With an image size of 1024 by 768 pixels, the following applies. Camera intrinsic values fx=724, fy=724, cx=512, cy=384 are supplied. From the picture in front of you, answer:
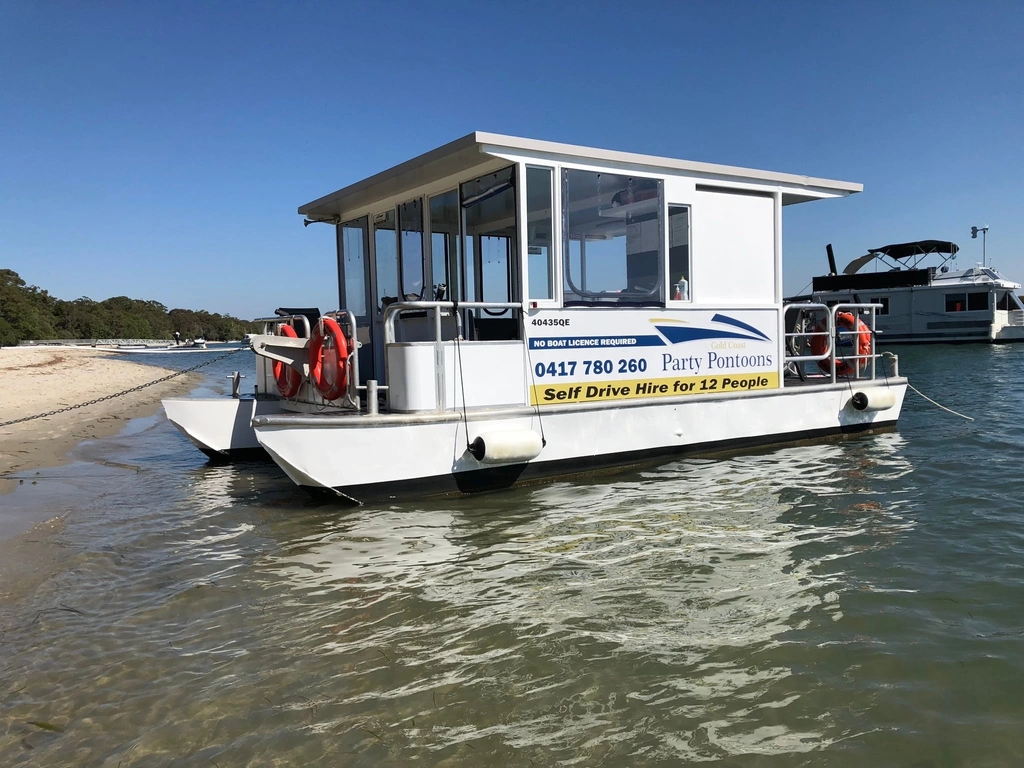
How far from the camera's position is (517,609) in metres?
4.03

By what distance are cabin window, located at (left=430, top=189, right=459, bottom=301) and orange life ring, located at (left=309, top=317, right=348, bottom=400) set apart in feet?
4.77

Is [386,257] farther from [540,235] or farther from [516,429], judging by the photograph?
[516,429]

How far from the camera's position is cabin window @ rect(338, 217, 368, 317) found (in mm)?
9086

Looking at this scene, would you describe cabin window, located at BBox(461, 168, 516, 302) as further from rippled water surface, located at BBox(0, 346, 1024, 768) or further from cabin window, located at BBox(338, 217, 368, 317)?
rippled water surface, located at BBox(0, 346, 1024, 768)

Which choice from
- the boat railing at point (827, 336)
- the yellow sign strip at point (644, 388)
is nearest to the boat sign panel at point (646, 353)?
the yellow sign strip at point (644, 388)

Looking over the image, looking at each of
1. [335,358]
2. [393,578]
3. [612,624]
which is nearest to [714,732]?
[612,624]

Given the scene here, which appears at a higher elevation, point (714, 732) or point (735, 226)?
point (735, 226)

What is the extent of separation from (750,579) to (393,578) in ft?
7.27

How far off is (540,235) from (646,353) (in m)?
1.61

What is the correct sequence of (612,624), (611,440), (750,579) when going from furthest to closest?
(611,440) → (750,579) → (612,624)

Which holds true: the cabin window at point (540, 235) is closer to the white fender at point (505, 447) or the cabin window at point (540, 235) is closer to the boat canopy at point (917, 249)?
the white fender at point (505, 447)

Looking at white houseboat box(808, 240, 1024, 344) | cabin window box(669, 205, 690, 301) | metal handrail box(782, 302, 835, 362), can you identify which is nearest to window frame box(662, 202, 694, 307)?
cabin window box(669, 205, 690, 301)

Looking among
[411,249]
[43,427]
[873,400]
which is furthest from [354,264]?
[873,400]

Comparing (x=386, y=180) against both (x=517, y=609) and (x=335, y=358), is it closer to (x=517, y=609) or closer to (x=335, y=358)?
(x=335, y=358)
